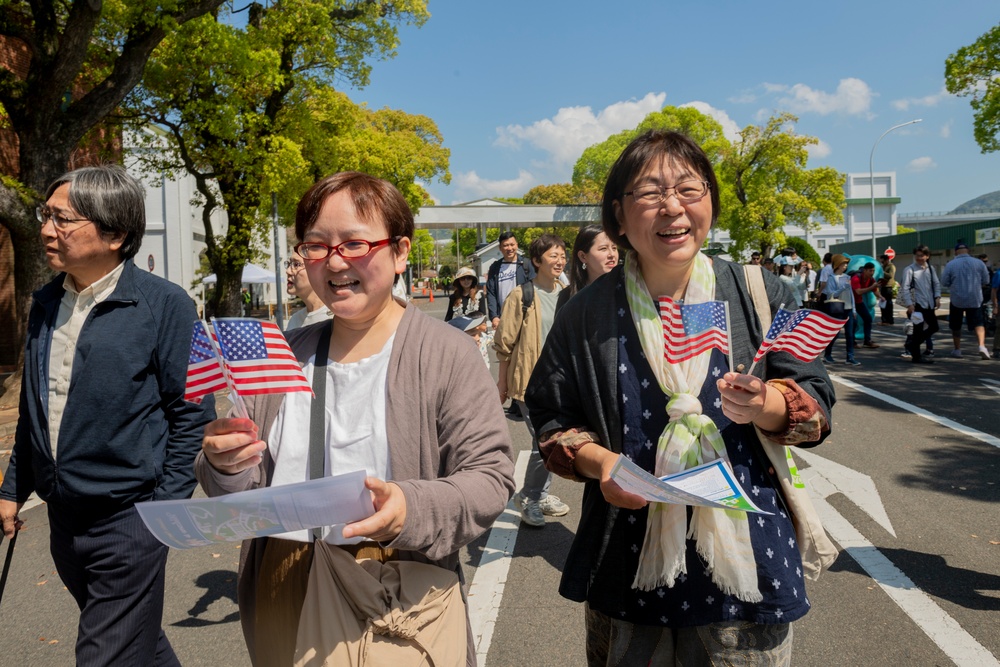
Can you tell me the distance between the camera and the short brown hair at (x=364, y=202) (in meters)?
1.86

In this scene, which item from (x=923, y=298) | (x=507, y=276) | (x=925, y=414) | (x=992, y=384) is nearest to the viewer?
(x=507, y=276)

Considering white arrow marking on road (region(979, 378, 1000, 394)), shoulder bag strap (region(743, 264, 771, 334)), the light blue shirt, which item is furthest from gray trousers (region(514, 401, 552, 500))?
the light blue shirt

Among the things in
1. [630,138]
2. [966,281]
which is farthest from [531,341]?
[630,138]

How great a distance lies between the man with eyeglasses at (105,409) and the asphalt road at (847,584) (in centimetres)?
127

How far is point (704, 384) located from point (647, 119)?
5821 cm

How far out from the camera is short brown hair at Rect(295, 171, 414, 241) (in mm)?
1864

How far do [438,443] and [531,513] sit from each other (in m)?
3.59

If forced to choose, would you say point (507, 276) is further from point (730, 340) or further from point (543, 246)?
point (730, 340)

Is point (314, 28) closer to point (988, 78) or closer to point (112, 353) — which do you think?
point (988, 78)

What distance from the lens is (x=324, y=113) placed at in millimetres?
22500

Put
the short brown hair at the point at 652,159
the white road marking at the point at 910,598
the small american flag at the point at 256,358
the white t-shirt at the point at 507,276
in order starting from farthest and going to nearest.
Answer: the white t-shirt at the point at 507,276
the white road marking at the point at 910,598
the short brown hair at the point at 652,159
the small american flag at the point at 256,358

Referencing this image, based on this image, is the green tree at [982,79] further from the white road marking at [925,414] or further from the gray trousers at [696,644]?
the gray trousers at [696,644]

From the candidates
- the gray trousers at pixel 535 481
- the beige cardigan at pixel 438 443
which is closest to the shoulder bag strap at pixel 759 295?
the beige cardigan at pixel 438 443

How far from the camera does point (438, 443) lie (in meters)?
1.83
